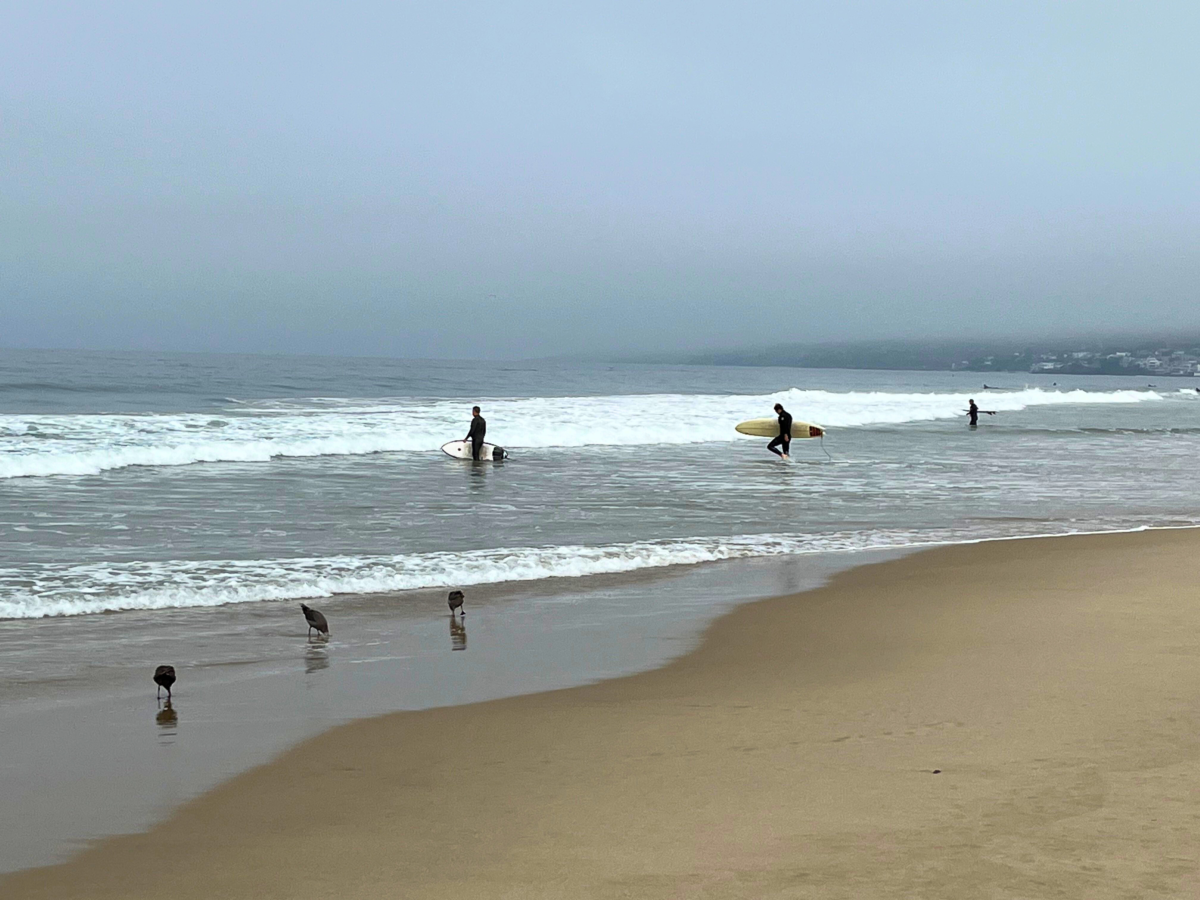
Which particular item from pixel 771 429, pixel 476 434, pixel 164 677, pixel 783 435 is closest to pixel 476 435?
pixel 476 434

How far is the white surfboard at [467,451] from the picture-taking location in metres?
25.1

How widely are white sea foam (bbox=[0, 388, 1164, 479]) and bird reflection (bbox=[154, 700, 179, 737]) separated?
1676cm

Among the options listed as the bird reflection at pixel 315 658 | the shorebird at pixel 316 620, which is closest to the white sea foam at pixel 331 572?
the shorebird at pixel 316 620

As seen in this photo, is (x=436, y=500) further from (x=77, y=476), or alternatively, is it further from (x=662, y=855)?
(x=662, y=855)

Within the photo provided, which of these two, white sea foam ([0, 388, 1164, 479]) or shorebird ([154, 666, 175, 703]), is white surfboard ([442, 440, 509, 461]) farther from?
shorebird ([154, 666, 175, 703])

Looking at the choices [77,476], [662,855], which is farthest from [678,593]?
[77,476]

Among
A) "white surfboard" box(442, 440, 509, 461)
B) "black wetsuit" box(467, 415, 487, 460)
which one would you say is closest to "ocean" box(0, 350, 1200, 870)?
"white surfboard" box(442, 440, 509, 461)

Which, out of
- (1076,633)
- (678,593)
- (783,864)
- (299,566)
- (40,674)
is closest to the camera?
(783,864)

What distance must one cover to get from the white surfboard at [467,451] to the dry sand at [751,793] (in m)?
18.2

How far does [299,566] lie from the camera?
10.5 m

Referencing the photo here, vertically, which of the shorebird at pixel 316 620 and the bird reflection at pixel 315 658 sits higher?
the shorebird at pixel 316 620

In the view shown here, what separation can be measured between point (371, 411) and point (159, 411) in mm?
7781

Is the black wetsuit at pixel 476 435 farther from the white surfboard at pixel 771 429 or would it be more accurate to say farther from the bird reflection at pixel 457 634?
the bird reflection at pixel 457 634

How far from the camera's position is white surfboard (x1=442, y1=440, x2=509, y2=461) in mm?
25125
